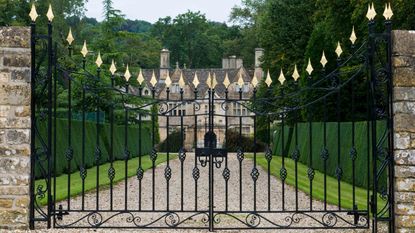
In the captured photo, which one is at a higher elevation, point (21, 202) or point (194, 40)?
point (194, 40)

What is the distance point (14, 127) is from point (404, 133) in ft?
15.3

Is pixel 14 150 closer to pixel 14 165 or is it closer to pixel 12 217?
pixel 14 165

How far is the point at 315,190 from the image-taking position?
12.7 m

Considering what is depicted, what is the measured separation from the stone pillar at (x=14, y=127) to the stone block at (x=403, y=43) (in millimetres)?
4425

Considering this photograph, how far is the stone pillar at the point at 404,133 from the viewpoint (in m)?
6.55

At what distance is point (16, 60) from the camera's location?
679cm

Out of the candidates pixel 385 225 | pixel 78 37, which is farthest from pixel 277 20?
pixel 385 225

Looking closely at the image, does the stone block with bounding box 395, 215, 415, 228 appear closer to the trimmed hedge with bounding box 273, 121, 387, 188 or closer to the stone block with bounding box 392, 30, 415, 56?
the stone block with bounding box 392, 30, 415, 56

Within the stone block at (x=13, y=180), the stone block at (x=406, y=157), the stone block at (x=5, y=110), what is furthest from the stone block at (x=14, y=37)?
the stone block at (x=406, y=157)

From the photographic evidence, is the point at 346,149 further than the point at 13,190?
Yes

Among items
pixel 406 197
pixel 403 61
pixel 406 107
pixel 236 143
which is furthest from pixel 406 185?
pixel 236 143

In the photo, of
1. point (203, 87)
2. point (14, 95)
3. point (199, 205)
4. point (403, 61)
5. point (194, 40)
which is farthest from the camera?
point (194, 40)

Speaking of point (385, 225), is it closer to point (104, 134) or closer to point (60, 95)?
point (104, 134)

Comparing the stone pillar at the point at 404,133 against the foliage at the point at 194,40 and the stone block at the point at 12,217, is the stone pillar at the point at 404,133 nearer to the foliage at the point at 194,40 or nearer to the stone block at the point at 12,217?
the stone block at the point at 12,217
